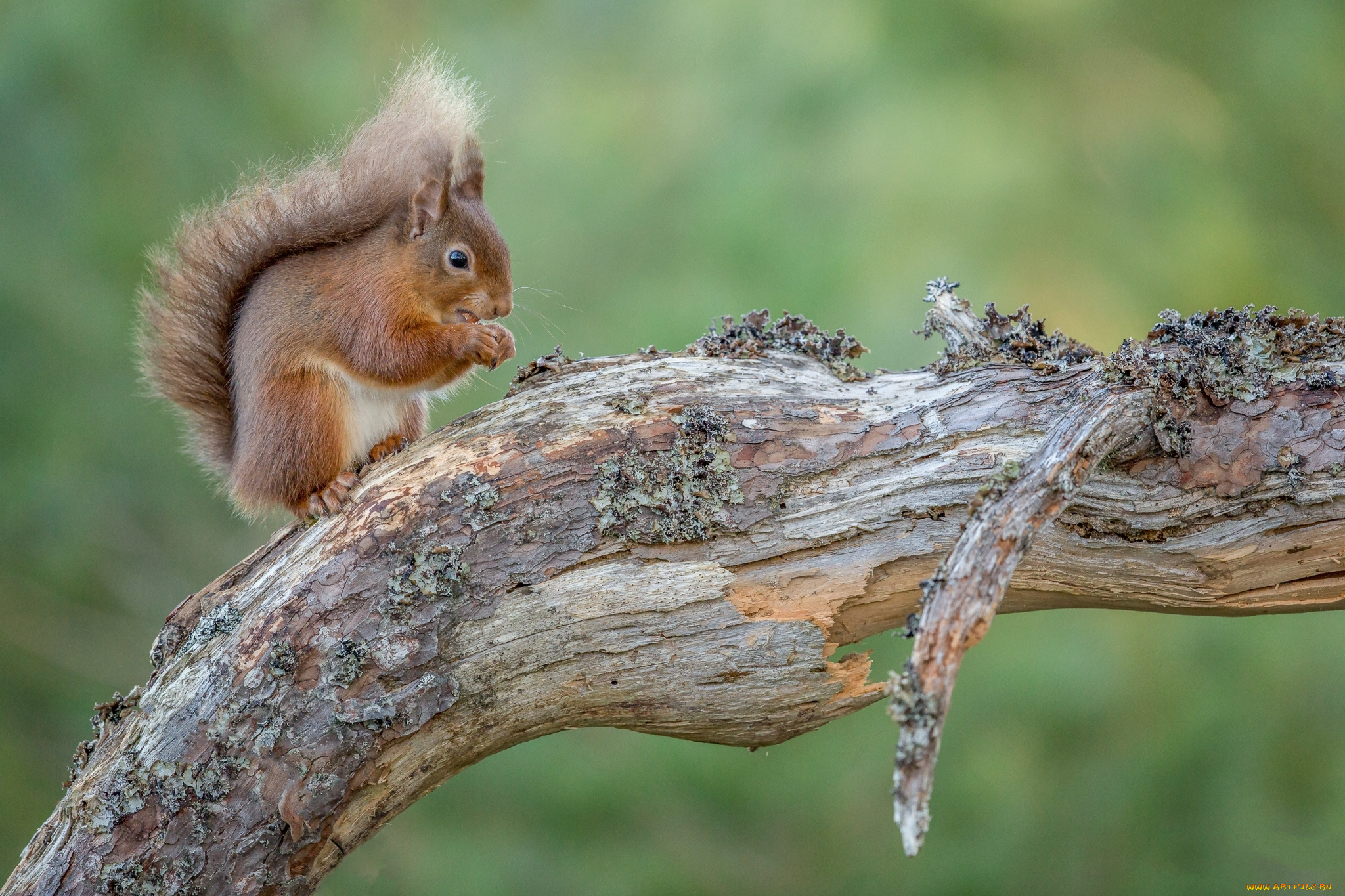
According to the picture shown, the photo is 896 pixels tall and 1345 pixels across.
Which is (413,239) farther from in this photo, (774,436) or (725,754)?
(725,754)

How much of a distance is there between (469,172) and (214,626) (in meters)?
1.05

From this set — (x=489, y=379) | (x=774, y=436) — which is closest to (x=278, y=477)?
(x=774, y=436)

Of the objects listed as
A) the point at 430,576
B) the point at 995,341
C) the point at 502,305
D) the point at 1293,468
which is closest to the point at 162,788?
the point at 430,576

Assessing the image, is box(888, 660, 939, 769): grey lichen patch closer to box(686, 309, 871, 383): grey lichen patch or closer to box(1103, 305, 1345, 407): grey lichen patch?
box(1103, 305, 1345, 407): grey lichen patch

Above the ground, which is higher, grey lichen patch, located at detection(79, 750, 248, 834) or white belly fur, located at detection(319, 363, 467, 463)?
white belly fur, located at detection(319, 363, 467, 463)

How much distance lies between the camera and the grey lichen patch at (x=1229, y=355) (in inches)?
64.2

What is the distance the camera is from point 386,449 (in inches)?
77.0

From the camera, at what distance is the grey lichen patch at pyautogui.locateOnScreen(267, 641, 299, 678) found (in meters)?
1.59

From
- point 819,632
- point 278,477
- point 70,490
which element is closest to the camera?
point 819,632

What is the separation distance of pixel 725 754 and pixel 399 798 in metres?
1.86

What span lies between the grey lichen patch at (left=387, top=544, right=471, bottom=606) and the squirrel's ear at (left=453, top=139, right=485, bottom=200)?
2.88ft

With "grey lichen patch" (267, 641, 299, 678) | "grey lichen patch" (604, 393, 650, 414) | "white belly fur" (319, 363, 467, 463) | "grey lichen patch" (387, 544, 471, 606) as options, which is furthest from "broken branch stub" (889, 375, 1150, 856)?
"white belly fur" (319, 363, 467, 463)

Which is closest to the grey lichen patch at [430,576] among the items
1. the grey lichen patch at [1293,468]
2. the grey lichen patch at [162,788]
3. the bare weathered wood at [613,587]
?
the bare weathered wood at [613,587]

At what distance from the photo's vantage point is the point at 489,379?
3.69 metres
